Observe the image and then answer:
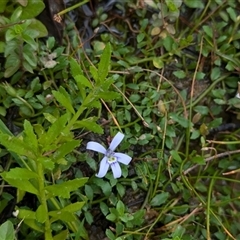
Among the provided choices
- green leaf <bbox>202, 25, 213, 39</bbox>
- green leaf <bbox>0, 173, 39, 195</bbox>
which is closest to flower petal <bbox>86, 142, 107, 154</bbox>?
green leaf <bbox>0, 173, 39, 195</bbox>

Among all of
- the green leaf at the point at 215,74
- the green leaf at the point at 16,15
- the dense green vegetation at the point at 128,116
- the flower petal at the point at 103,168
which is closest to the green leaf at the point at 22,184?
the dense green vegetation at the point at 128,116

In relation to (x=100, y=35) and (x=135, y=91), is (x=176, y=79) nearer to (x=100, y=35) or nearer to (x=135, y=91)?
(x=135, y=91)

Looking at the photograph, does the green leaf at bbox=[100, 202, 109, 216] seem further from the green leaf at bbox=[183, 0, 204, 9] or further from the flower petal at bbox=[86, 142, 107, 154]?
the green leaf at bbox=[183, 0, 204, 9]

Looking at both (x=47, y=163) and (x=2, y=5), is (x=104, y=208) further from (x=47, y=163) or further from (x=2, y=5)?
(x=2, y=5)

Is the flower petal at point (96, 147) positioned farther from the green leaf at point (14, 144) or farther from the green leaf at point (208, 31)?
the green leaf at point (208, 31)

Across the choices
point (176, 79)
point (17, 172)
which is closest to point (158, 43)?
point (176, 79)

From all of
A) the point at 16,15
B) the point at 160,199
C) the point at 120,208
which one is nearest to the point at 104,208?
the point at 120,208
